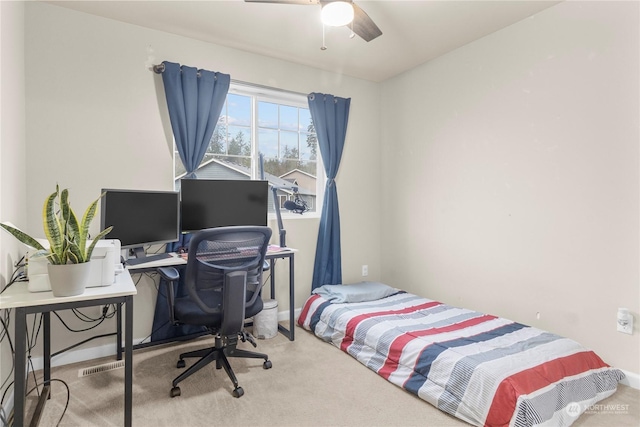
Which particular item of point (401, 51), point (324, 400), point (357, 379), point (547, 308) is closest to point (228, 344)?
point (324, 400)

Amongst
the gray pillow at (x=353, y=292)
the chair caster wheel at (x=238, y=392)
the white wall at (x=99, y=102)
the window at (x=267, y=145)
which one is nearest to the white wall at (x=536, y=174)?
the gray pillow at (x=353, y=292)

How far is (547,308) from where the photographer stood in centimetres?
262

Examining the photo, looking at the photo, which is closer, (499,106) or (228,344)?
(228,344)

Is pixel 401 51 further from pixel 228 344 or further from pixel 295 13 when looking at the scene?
pixel 228 344

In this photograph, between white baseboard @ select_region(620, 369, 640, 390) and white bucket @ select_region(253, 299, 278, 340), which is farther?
white bucket @ select_region(253, 299, 278, 340)

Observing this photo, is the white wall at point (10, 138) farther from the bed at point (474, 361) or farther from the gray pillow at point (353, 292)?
the gray pillow at point (353, 292)

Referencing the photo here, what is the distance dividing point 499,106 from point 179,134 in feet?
8.58

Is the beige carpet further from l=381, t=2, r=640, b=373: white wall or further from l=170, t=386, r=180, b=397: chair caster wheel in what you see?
l=381, t=2, r=640, b=373: white wall

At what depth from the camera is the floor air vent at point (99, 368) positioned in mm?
2385

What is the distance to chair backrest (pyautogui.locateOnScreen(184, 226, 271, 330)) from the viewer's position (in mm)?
2074

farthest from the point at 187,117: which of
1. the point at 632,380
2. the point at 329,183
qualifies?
the point at 632,380

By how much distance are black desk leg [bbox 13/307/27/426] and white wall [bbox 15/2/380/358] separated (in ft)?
4.01

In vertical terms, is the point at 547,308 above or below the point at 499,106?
below

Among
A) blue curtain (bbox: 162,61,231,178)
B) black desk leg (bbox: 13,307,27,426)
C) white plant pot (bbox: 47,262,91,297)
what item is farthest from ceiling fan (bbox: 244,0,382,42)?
black desk leg (bbox: 13,307,27,426)
